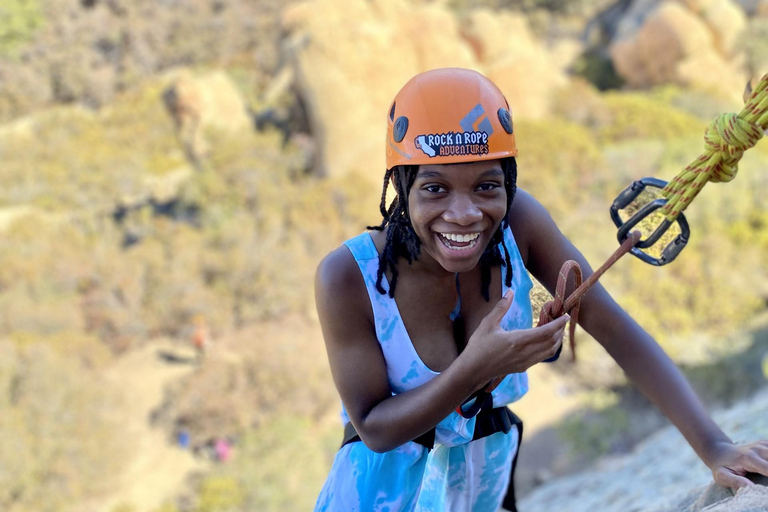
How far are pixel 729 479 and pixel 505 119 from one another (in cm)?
106

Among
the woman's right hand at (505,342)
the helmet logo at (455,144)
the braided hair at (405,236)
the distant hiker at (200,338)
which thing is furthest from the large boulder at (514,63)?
the woman's right hand at (505,342)

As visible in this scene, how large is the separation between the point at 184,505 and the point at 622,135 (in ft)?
41.1

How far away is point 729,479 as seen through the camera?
1.67m

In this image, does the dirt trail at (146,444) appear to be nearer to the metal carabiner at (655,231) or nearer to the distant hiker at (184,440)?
the distant hiker at (184,440)

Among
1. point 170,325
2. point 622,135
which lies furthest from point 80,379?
point 622,135

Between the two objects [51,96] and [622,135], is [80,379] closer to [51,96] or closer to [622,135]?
[622,135]

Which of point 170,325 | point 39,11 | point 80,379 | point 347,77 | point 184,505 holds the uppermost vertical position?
point 39,11

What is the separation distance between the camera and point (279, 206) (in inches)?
489

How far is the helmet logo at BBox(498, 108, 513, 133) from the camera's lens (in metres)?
1.56

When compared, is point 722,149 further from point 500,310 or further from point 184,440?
point 184,440

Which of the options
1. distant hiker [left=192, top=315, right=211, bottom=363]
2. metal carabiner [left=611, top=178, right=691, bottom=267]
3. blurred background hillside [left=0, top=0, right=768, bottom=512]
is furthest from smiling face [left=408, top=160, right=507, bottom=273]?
distant hiker [left=192, top=315, right=211, bottom=363]

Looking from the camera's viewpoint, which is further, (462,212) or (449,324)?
(449,324)

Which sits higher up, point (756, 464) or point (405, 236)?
point (405, 236)

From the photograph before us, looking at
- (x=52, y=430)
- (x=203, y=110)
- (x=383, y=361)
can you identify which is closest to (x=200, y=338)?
(x=52, y=430)
